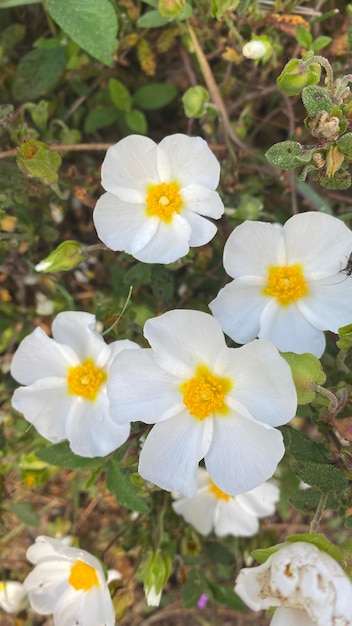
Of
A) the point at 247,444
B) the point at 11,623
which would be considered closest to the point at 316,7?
the point at 247,444

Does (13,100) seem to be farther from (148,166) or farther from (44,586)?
(44,586)

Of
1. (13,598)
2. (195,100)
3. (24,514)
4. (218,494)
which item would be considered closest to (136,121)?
(195,100)

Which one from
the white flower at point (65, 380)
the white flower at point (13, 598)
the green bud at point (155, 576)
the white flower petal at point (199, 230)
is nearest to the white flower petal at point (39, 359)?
the white flower at point (65, 380)

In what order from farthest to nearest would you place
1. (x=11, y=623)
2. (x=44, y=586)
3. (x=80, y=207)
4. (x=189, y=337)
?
(x=11, y=623)
(x=80, y=207)
(x=44, y=586)
(x=189, y=337)

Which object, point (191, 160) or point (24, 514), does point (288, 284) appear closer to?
point (191, 160)

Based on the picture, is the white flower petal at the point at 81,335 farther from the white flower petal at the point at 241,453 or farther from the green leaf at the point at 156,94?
the green leaf at the point at 156,94

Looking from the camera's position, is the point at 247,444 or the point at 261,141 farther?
the point at 261,141

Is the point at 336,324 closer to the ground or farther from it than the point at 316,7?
closer to the ground
